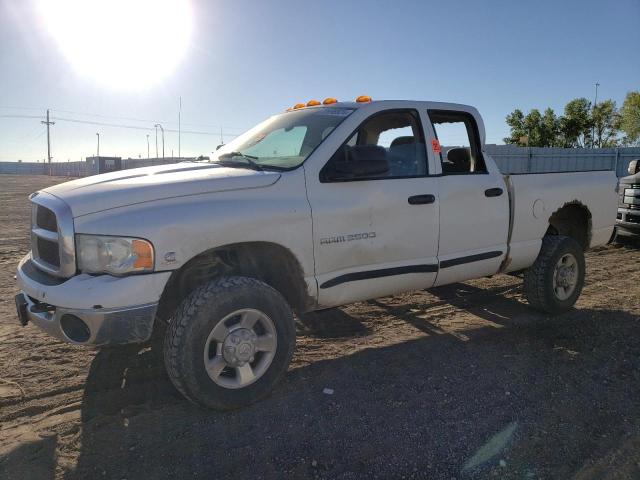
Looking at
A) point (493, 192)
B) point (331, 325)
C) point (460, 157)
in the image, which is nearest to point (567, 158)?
point (460, 157)

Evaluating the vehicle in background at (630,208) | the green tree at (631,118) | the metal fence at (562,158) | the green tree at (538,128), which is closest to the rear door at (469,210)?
the vehicle in background at (630,208)

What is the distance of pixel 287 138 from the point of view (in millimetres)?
4180

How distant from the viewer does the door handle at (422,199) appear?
4.04m

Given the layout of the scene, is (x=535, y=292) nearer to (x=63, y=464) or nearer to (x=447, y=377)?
(x=447, y=377)

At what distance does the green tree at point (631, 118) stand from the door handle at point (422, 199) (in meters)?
45.0

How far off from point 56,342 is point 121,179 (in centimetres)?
193

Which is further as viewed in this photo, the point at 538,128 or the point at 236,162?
the point at 538,128

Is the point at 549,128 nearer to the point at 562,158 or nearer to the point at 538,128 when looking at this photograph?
the point at 538,128

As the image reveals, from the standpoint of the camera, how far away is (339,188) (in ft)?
12.1

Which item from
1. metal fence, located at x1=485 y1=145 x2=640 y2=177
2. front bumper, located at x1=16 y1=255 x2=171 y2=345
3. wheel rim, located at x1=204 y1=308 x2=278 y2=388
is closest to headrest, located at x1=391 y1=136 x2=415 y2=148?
wheel rim, located at x1=204 y1=308 x2=278 y2=388

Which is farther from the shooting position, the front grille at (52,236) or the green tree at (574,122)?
the green tree at (574,122)

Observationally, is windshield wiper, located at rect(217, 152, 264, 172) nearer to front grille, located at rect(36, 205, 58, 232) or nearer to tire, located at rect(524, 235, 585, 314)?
front grille, located at rect(36, 205, 58, 232)

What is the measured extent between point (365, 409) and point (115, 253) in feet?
6.09

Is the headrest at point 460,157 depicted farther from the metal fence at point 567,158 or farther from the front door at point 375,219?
the metal fence at point 567,158
